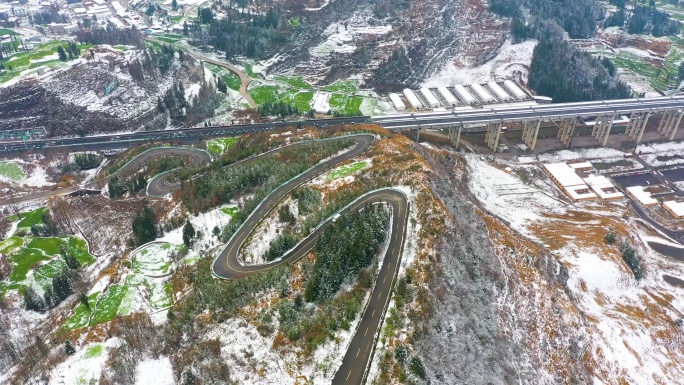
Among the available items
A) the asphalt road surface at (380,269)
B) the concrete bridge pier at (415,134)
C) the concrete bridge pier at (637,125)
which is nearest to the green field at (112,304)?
the asphalt road surface at (380,269)

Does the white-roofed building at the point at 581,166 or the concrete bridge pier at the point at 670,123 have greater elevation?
the concrete bridge pier at the point at 670,123

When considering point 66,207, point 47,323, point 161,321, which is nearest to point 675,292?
point 161,321

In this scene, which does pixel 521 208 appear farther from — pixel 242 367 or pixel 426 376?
pixel 242 367

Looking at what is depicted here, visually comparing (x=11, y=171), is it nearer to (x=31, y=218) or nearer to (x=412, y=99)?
(x=31, y=218)

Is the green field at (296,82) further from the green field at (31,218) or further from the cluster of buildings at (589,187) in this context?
the green field at (31,218)

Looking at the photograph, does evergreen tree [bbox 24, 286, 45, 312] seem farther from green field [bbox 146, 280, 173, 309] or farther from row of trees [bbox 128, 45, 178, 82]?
row of trees [bbox 128, 45, 178, 82]

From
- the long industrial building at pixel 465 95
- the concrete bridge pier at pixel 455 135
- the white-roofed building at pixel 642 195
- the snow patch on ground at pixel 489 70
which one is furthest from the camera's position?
the snow patch on ground at pixel 489 70

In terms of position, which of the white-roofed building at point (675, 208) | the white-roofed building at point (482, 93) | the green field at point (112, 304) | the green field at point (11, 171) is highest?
the green field at point (112, 304)

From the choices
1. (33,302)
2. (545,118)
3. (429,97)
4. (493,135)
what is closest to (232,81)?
(429,97)
